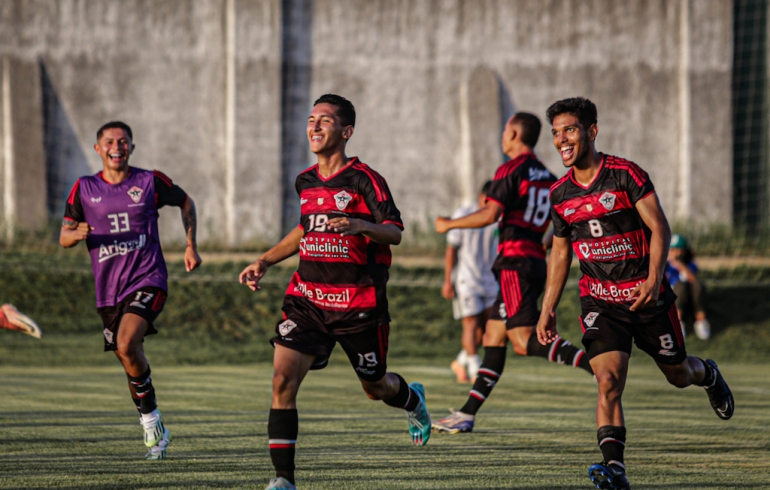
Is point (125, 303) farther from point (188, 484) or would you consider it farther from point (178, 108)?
point (178, 108)

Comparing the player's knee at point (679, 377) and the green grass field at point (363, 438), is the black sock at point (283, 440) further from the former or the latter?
the player's knee at point (679, 377)

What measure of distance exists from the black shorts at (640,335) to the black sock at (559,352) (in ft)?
4.94

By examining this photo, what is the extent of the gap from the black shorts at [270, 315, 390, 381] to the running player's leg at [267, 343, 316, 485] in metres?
0.05

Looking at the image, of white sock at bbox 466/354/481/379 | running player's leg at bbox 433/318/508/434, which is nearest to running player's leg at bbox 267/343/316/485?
running player's leg at bbox 433/318/508/434

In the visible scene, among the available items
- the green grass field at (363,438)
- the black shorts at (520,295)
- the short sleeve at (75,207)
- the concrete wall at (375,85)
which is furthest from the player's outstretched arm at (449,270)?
the concrete wall at (375,85)

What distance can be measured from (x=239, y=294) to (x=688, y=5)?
10.1 m

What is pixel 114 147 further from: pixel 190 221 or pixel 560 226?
pixel 560 226

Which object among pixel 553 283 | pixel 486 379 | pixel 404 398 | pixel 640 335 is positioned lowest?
pixel 486 379

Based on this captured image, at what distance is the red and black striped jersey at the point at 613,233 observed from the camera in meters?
5.10

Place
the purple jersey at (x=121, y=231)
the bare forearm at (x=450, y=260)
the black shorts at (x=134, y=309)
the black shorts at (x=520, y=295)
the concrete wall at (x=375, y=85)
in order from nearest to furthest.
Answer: the black shorts at (x=134, y=309)
the purple jersey at (x=121, y=231)
the black shorts at (x=520, y=295)
the bare forearm at (x=450, y=260)
the concrete wall at (x=375, y=85)

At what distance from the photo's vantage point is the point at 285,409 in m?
4.70

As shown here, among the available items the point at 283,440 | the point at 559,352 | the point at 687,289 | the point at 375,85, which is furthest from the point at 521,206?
the point at 375,85

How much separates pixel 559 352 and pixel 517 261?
752 millimetres

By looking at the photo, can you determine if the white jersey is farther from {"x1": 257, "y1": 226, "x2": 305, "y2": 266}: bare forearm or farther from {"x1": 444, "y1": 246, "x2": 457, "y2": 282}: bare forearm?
{"x1": 257, "y1": 226, "x2": 305, "y2": 266}: bare forearm
